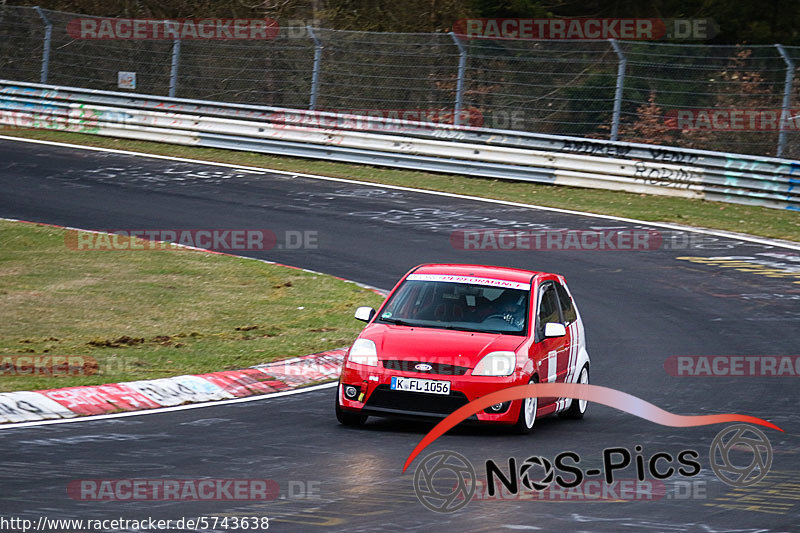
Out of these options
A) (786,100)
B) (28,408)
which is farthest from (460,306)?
(786,100)

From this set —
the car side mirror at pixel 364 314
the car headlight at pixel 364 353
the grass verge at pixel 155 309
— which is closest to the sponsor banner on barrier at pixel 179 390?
the grass verge at pixel 155 309

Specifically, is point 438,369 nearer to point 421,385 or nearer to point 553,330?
point 421,385

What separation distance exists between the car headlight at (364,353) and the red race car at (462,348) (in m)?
0.01

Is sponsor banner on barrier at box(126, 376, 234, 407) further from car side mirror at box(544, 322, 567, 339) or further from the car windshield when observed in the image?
car side mirror at box(544, 322, 567, 339)

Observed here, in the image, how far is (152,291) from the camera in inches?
639

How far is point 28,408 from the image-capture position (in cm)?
980

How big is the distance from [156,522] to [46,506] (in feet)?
2.44

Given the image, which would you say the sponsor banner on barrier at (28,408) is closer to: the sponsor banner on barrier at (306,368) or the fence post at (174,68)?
the sponsor banner on barrier at (306,368)

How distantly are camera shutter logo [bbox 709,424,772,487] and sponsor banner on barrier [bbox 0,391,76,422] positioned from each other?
5246 millimetres

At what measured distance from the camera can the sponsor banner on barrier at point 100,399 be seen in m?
10.1

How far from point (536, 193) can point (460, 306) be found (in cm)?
1468

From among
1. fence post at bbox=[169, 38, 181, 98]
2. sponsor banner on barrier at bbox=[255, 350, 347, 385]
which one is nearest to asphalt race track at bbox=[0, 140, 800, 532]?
sponsor banner on barrier at bbox=[255, 350, 347, 385]

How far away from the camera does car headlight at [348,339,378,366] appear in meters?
9.81

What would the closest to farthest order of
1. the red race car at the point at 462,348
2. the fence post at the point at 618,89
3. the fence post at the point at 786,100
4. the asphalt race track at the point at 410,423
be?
1. the asphalt race track at the point at 410,423
2. the red race car at the point at 462,348
3. the fence post at the point at 786,100
4. the fence post at the point at 618,89
